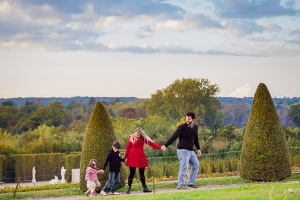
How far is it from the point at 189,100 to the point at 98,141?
53.0 meters

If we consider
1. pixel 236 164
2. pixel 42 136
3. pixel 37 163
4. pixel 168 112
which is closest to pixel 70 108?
pixel 168 112

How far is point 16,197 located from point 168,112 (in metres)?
51.9

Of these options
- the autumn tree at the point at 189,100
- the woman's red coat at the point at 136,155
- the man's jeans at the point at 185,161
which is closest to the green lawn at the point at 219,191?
the man's jeans at the point at 185,161

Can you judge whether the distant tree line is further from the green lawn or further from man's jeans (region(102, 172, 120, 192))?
man's jeans (region(102, 172, 120, 192))

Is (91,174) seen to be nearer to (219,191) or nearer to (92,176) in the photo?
(92,176)

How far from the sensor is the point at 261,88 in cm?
1942

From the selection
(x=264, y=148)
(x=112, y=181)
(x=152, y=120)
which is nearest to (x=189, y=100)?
(x=152, y=120)

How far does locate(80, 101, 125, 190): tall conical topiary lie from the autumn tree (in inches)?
2001

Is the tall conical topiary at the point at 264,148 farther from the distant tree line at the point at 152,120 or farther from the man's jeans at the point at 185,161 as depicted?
the distant tree line at the point at 152,120

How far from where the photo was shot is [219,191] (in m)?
14.2

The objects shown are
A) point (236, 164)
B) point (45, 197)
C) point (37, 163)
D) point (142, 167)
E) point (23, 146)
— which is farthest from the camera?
point (23, 146)

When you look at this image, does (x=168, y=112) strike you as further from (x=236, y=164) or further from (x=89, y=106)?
(x=236, y=164)

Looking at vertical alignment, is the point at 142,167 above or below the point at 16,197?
above

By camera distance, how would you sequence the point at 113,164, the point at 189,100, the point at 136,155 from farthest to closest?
the point at 189,100 < the point at 113,164 < the point at 136,155
